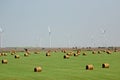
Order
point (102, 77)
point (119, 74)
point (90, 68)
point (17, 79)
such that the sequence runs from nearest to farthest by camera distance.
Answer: point (17, 79)
point (102, 77)
point (119, 74)
point (90, 68)

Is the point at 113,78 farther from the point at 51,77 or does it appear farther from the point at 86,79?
the point at 51,77

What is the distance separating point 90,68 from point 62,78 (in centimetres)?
743

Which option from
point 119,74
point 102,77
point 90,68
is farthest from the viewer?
point 90,68

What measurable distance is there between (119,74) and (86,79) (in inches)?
176

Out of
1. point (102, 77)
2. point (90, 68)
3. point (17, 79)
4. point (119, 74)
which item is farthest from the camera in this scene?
point (90, 68)

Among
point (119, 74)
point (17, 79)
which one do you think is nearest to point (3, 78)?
point (17, 79)

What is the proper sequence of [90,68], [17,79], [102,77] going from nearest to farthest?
[17,79], [102,77], [90,68]

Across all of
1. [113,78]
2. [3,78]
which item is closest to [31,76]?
[3,78]

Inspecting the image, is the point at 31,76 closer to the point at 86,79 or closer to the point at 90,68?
the point at 86,79

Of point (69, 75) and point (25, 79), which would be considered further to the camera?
point (69, 75)

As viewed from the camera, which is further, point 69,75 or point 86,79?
point 69,75

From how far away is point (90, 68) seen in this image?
111 feet

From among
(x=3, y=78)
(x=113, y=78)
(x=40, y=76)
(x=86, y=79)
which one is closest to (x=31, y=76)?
(x=40, y=76)

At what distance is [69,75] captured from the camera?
28516mm
